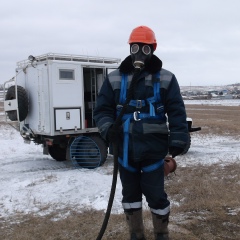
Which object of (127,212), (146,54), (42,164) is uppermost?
(146,54)

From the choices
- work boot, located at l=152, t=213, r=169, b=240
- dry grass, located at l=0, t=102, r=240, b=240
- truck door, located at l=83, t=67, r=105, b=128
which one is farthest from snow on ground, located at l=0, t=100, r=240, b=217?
work boot, located at l=152, t=213, r=169, b=240

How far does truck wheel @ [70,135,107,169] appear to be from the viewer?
963 centimetres

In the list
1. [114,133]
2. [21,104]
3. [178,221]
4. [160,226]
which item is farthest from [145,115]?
[21,104]

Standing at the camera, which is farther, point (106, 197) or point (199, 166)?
point (199, 166)

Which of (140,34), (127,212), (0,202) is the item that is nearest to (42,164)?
(0,202)

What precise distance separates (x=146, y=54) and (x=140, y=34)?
198 mm

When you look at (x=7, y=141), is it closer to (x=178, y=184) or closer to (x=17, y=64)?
(x=17, y=64)

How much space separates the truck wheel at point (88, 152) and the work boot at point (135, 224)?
5.61 metres

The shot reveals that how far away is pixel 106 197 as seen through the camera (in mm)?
6188

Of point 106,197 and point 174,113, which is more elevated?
point 174,113

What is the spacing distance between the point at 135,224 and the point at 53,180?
13.0 feet

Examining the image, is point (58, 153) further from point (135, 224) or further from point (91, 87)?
point (135, 224)

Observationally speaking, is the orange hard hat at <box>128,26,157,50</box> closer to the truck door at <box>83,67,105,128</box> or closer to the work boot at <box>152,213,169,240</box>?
the work boot at <box>152,213,169,240</box>

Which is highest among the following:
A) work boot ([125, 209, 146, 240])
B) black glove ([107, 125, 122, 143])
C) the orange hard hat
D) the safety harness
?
the orange hard hat
